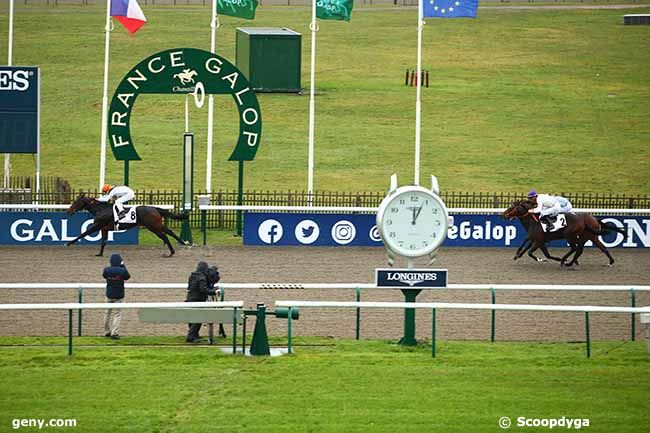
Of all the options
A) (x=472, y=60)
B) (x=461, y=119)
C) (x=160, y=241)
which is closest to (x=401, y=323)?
(x=160, y=241)

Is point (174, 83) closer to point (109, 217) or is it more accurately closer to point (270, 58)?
point (109, 217)

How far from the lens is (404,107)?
4838 cm

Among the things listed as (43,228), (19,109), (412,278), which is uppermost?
(19,109)

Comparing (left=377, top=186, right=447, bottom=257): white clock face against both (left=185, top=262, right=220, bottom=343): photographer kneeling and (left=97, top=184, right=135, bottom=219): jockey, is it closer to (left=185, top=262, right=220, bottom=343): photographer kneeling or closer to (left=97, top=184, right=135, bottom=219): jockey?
(left=185, top=262, right=220, bottom=343): photographer kneeling

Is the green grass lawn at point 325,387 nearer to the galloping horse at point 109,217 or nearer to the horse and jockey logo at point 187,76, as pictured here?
the galloping horse at point 109,217

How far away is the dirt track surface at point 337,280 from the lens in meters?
21.4

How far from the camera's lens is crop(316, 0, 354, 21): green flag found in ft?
Answer: 109

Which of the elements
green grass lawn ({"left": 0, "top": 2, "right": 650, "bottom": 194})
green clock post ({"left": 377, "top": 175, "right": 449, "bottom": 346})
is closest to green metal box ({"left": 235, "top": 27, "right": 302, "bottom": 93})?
green grass lawn ({"left": 0, "top": 2, "right": 650, "bottom": 194})

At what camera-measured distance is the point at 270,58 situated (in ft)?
147

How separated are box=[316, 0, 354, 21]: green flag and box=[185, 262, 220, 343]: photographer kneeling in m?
14.5

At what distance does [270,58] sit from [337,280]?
20140 mm

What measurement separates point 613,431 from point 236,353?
5614mm

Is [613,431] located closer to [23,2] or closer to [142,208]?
[142,208]

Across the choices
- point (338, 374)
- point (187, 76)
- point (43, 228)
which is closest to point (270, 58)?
point (187, 76)
